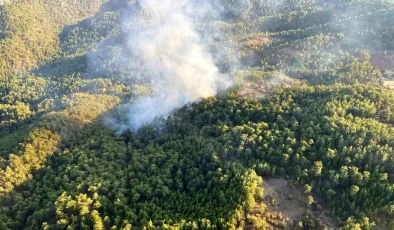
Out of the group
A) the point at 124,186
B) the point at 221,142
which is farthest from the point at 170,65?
the point at 124,186

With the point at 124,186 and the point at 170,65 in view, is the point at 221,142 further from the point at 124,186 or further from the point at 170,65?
the point at 170,65

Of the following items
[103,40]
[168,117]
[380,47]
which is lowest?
[380,47]

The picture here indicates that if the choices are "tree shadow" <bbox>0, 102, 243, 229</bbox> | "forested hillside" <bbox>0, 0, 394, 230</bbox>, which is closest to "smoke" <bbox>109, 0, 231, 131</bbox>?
"forested hillside" <bbox>0, 0, 394, 230</bbox>

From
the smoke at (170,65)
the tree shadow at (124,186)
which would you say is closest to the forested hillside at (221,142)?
the tree shadow at (124,186)

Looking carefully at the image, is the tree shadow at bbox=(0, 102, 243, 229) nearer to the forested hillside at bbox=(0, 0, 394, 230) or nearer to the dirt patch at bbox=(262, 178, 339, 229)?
the forested hillside at bbox=(0, 0, 394, 230)

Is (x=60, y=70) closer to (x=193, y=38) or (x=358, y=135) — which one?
(x=193, y=38)

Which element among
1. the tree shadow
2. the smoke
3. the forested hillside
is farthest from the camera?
the smoke

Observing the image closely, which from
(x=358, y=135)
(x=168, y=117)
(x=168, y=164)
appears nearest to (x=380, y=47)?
(x=358, y=135)
